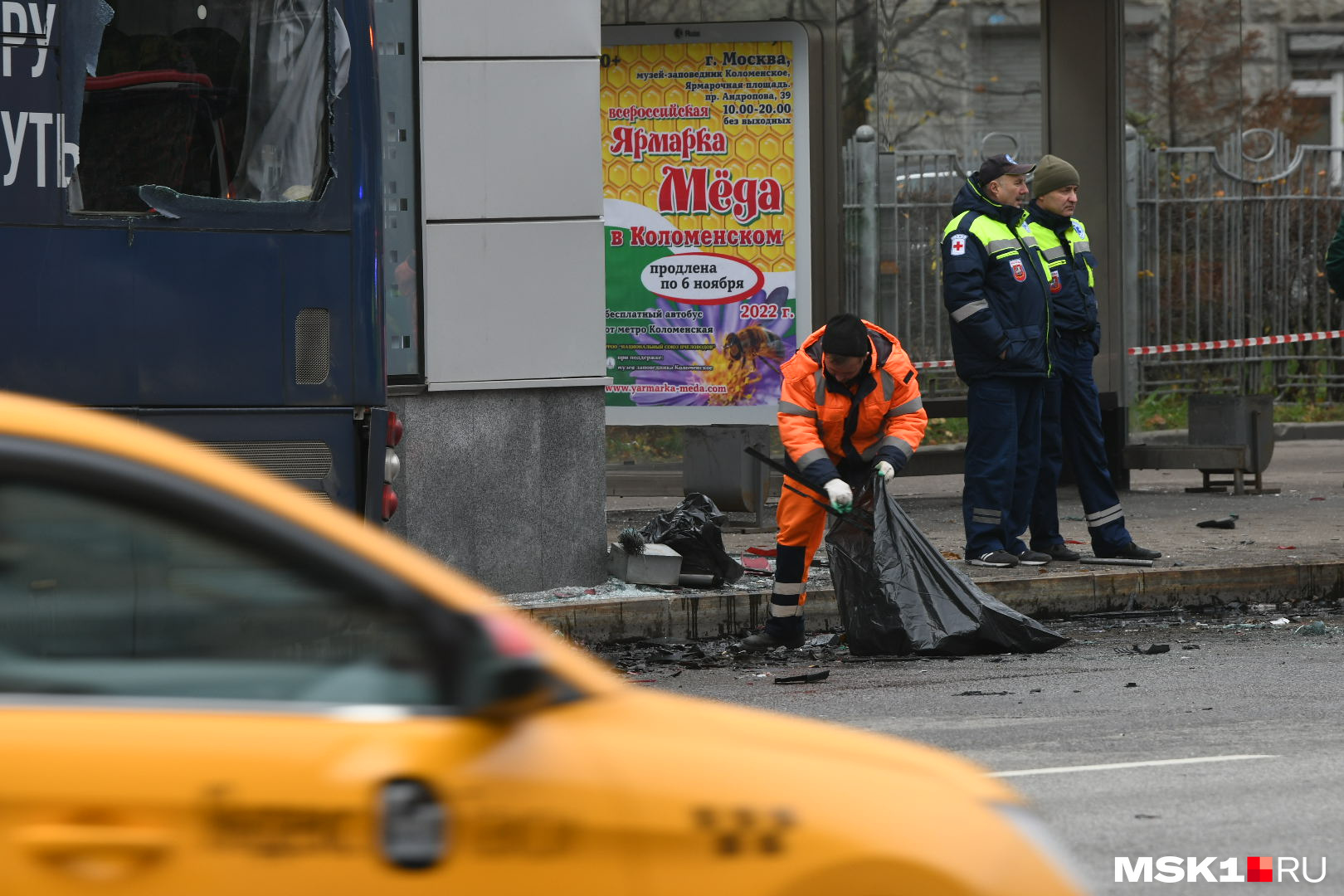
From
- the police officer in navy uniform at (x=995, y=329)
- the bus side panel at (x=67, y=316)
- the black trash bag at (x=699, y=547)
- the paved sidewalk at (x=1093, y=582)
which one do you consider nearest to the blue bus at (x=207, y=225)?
the bus side panel at (x=67, y=316)

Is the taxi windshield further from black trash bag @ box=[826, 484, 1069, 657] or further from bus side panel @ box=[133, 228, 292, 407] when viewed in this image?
black trash bag @ box=[826, 484, 1069, 657]

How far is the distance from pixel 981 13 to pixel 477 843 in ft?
50.2

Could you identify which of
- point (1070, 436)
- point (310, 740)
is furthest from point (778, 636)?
point (310, 740)

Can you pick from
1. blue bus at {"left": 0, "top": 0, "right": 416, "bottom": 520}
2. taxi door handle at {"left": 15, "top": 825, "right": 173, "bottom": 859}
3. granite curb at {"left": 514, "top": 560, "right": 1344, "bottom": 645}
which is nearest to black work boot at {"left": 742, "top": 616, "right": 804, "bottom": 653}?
granite curb at {"left": 514, "top": 560, "right": 1344, "bottom": 645}

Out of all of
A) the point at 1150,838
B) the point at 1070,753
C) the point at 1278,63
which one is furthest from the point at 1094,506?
the point at 1278,63

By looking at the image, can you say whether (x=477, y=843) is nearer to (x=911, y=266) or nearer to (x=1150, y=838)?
(x=1150, y=838)

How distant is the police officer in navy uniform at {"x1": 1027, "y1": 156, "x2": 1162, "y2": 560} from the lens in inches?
398

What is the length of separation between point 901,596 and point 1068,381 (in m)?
2.79

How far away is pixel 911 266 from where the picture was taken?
13.3m

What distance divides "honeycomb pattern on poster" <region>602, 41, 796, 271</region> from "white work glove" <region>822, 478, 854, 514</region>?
429 cm

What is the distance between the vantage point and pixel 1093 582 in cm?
948

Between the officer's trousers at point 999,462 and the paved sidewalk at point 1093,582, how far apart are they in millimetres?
240

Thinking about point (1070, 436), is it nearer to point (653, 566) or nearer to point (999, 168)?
point (999, 168)

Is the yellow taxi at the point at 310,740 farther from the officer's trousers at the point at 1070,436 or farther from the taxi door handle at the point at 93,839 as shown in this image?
the officer's trousers at the point at 1070,436
